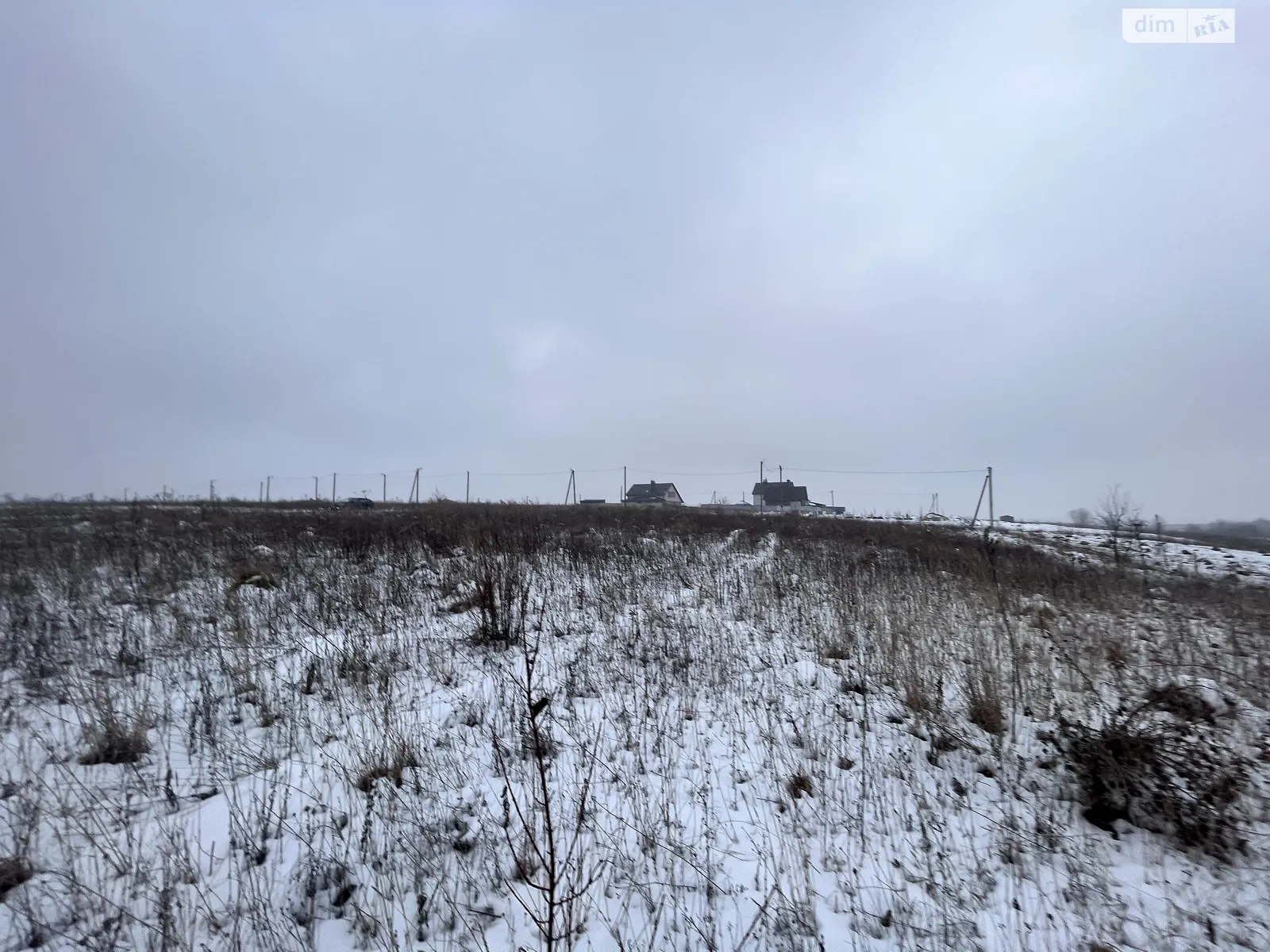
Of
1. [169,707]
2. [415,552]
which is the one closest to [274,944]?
[169,707]

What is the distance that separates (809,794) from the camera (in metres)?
3.34

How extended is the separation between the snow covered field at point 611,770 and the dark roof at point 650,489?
165 ft

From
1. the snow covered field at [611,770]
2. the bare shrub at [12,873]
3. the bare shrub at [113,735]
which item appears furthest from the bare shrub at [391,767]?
the bare shrub at [113,735]

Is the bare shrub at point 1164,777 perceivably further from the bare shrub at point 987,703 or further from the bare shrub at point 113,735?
the bare shrub at point 113,735

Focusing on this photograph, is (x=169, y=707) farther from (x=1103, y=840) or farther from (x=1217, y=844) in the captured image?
(x=1217, y=844)

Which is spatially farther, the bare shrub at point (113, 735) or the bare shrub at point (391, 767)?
the bare shrub at point (113, 735)

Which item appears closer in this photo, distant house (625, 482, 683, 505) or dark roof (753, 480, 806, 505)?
dark roof (753, 480, 806, 505)

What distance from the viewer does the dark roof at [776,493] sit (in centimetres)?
4991

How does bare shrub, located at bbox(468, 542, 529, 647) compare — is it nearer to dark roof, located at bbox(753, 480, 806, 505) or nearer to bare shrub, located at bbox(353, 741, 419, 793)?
bare shrub, located at bbox(353, 741, 419, 793)

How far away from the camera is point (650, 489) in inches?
2304

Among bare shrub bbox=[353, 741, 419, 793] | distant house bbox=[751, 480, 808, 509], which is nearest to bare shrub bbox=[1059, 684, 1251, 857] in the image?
bare shrub bbox=[353, 741, 419, 793]

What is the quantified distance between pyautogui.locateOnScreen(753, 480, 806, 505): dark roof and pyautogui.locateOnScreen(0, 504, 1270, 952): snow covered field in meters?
43.1

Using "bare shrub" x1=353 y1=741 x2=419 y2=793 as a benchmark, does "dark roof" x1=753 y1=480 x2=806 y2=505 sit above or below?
above

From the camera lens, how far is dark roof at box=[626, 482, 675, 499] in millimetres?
57341
